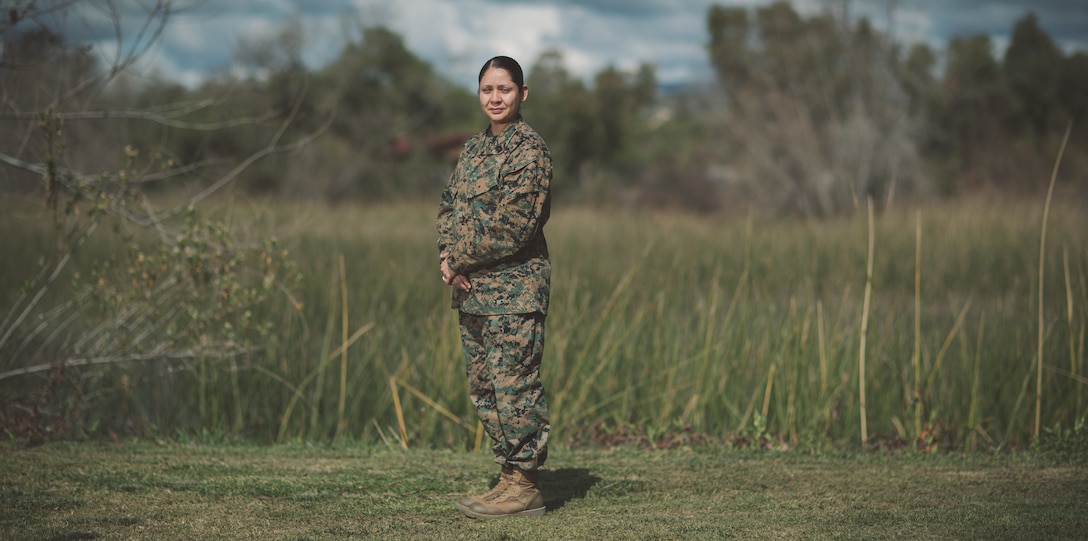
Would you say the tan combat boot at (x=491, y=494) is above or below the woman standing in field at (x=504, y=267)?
below

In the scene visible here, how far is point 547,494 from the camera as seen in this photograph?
4.39 meters

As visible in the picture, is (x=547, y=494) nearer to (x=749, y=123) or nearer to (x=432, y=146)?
(x=749, y=123)

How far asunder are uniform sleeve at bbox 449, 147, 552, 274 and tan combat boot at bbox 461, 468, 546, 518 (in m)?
0.88

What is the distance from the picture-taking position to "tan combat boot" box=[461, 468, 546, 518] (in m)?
3.90

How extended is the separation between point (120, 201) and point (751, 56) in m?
27.2

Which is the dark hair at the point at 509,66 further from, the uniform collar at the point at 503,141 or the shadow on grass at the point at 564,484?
the shadow on grass at the point at 564,484

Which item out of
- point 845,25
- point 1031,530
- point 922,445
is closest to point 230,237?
point 922,445

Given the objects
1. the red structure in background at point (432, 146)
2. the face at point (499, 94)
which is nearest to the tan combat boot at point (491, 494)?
the face at point (499, 94)

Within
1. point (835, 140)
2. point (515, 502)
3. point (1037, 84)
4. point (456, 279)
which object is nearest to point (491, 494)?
point (515, 502)

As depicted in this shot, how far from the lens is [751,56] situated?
30.9 m

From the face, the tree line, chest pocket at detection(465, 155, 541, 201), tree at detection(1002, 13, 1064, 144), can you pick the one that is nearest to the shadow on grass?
chest pocket at detection(465, 155, 541, 201)

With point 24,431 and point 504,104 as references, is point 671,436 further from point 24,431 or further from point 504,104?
point 24,431

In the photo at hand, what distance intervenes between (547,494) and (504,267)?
1.18m

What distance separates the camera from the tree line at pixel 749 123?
17953 millimetres
